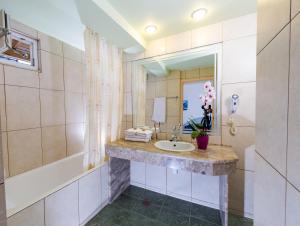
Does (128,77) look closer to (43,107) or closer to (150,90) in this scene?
Answer: (150,90)

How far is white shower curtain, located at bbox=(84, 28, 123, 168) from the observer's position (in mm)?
1623

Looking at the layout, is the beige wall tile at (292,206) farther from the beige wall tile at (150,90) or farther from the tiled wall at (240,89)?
the beige wall tile at (150,90)

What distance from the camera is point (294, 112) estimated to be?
0.31m

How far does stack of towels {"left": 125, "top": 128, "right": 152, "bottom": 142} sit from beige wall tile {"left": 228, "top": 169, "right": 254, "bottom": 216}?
3.59ft

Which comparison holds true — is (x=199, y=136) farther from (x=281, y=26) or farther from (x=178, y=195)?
(x=281, y=26)

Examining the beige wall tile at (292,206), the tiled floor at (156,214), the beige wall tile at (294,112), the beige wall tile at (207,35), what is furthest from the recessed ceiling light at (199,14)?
the tiled floor at (156,214)

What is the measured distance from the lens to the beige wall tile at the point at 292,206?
0.30m

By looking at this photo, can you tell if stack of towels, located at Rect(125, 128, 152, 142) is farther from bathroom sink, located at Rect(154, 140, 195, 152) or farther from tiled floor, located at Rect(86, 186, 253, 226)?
tiled floor, located at Rect(86, 186, 253, 226)

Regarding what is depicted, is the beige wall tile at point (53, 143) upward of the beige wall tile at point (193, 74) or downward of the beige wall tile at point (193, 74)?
downward

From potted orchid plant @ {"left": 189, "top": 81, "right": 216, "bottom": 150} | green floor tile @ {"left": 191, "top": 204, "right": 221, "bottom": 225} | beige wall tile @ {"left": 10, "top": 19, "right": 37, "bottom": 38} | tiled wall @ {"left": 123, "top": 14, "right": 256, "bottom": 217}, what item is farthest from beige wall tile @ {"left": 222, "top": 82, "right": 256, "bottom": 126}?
beige wall tile @ {"left": 10, "top": 19, "right": 37, "bottom": 38}

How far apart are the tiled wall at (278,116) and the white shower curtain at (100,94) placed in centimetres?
155

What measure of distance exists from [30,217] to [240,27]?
102 inches

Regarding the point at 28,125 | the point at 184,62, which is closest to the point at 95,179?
the point at 28,125

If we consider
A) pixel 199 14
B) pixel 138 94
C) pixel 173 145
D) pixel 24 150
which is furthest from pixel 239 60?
pixel 24 150
